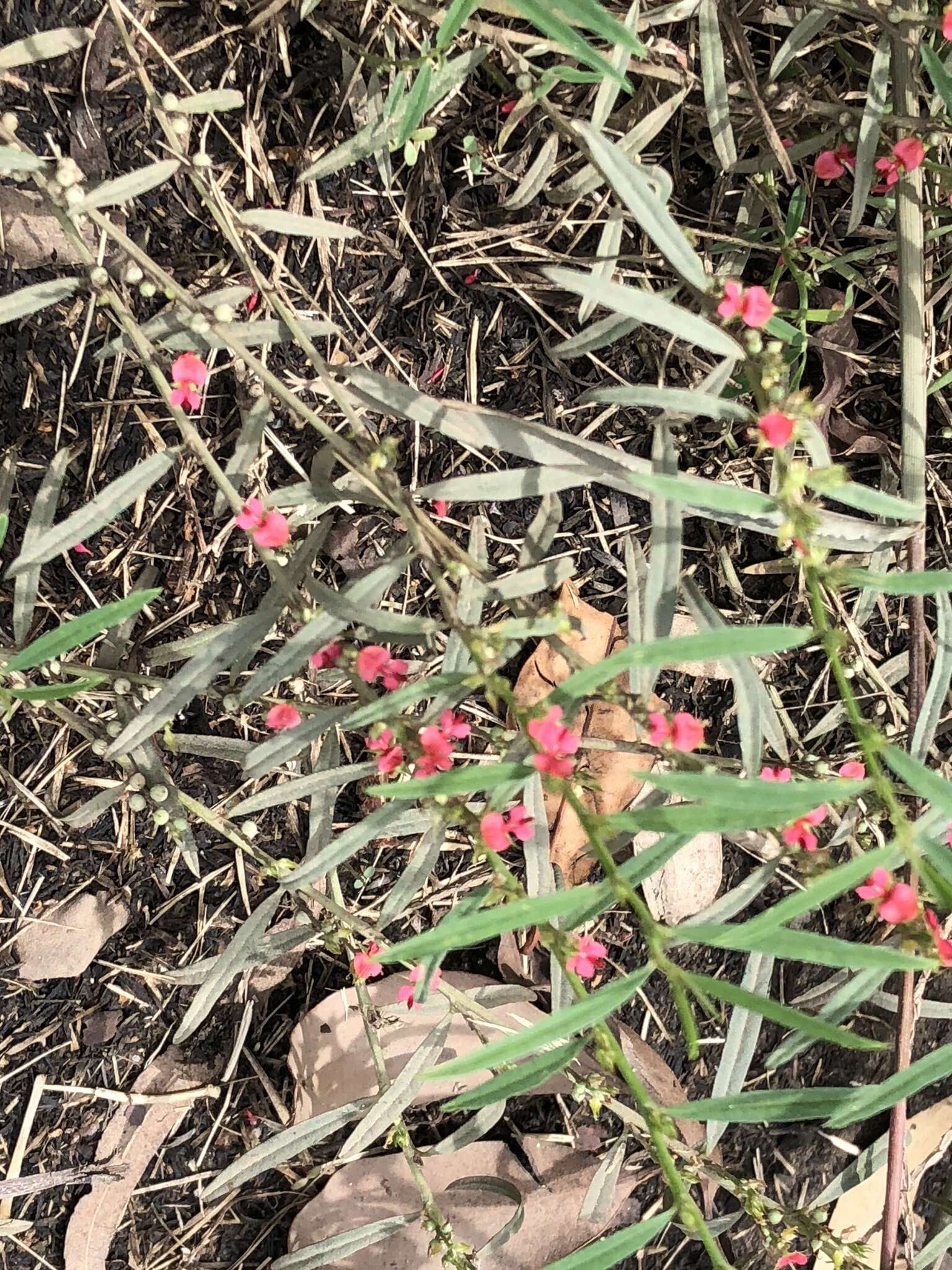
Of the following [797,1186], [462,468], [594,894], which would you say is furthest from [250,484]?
[797,1186]

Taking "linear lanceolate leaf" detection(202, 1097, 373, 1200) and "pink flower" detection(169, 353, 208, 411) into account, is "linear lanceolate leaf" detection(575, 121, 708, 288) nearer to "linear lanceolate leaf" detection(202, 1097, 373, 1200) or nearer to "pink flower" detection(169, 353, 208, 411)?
"pink flower" detection(169, 353, 208, 411)

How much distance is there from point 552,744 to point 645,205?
60cm

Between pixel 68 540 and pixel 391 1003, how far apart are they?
3.11 ft

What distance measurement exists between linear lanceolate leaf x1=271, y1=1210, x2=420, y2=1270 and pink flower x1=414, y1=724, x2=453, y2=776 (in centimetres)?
85

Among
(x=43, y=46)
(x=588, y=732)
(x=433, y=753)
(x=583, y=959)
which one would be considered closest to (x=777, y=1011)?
(x=583, y=959)

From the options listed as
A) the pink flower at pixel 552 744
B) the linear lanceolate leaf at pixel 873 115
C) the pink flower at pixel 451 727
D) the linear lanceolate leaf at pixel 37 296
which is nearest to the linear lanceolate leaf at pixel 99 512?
the linear lanceolate leaf at pixel 37 296

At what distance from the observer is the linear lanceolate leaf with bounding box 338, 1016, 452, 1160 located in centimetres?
148

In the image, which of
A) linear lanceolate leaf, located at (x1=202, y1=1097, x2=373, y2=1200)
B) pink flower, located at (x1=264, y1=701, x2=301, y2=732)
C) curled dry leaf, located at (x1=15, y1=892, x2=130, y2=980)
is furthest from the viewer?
curled dry leaf, located at (x1=15, y1=892, x2=130, y2=980)

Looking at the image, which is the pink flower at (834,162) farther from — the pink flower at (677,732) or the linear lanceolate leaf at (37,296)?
the linear lanceolate leaf at (37,296)

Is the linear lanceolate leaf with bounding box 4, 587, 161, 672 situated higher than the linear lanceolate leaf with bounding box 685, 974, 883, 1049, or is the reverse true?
the linear lanceolate leaf with bounding box 4, 587, 161, 672

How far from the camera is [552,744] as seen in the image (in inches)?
38.7

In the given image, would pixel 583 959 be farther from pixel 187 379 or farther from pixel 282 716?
pixel 187 379

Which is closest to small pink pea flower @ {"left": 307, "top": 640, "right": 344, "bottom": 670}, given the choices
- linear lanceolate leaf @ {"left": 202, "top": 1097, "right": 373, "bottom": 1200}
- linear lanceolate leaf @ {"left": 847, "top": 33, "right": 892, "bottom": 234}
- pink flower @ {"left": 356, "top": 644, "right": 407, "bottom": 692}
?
pink flower @ {"left": 356, "top": 644, "right": 407, "bottom": 692}

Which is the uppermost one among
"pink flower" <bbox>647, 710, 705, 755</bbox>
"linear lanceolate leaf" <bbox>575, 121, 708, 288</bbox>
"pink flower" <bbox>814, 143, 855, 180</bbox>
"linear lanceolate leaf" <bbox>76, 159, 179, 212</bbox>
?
"linear lanceolate leaf" <bbox>76, 159, 179, 212</bbox>
